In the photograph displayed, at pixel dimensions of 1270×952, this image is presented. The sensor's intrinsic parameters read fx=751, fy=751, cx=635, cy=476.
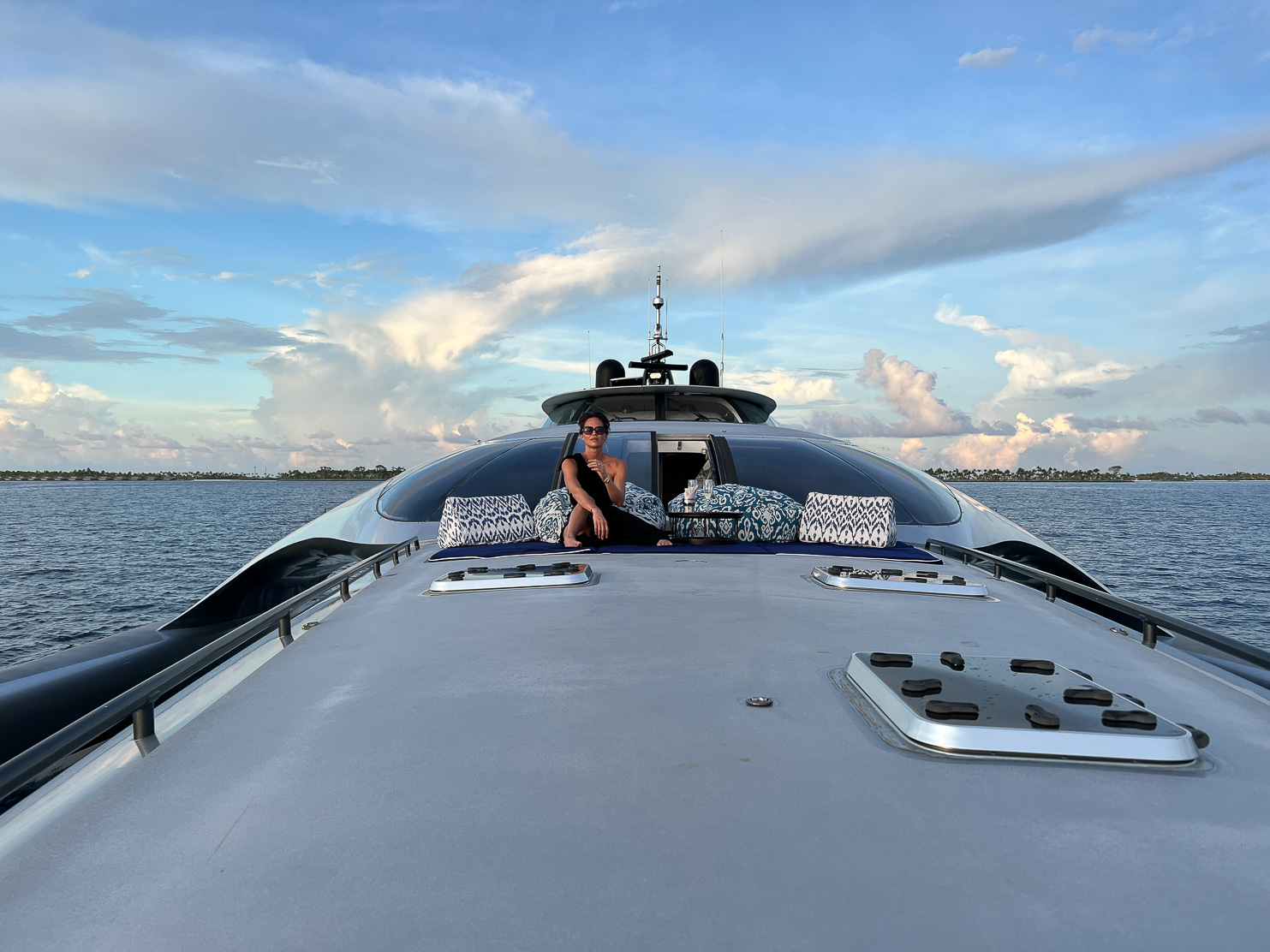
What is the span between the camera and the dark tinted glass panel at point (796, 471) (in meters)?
5.37

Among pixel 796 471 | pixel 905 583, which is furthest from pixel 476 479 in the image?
pixel 905 583

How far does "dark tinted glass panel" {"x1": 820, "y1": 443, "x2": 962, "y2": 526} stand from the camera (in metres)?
5.29

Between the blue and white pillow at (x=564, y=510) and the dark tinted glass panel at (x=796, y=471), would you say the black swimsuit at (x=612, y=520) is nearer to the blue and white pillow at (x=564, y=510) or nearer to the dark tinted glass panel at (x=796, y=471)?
the blue and white pillow at (x=564, y=510)

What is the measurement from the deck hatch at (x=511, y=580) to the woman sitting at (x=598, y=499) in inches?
41.5

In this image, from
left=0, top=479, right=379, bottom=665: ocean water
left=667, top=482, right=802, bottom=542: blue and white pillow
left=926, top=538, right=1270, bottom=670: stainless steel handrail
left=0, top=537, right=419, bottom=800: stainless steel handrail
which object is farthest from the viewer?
left=0, top=479, right=379, bottom=665: ocean water

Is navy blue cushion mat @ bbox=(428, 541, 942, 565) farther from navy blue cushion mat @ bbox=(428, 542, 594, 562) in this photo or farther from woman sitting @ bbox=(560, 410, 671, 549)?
woman sitting @ bbox=(560, 410, 671, 549)

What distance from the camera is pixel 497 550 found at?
14.4 feet

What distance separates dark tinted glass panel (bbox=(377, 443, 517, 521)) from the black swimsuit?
135cm

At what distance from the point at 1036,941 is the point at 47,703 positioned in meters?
4.63

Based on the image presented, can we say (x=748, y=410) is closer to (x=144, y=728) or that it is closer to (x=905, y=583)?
(x=905, y=583)

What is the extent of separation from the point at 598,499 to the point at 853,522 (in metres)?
1.58

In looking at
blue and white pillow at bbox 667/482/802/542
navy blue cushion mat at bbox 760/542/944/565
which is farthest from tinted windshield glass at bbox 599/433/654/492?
navy blue cushion mat at bbox 760/542/944/565

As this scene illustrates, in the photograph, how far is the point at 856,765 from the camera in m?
1.52

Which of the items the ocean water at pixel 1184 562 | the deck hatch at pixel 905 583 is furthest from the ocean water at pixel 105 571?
the ocean water at pixel 1184 562
